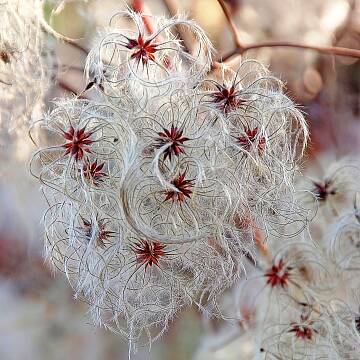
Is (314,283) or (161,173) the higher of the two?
(314,283)

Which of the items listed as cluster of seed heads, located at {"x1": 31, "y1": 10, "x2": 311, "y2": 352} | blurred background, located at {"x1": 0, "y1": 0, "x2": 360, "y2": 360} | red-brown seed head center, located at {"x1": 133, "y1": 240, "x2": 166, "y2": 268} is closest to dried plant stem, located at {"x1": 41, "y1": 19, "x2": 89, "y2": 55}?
blurred background, located at {"x1": 0, "y1": 0, "x2": 360, "y2": 360}

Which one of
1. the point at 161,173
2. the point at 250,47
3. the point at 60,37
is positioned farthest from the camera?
the point at 250,47

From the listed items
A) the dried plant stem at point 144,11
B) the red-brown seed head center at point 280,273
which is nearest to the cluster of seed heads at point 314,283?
the red-brown seed head center at point 280,273

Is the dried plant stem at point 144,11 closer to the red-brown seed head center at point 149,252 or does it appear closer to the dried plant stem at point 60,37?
the dried plant stem at point 60,37

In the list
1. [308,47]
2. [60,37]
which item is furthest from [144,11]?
[308,47]

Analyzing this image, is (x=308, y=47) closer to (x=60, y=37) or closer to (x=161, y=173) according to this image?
(x=60, y=37)
